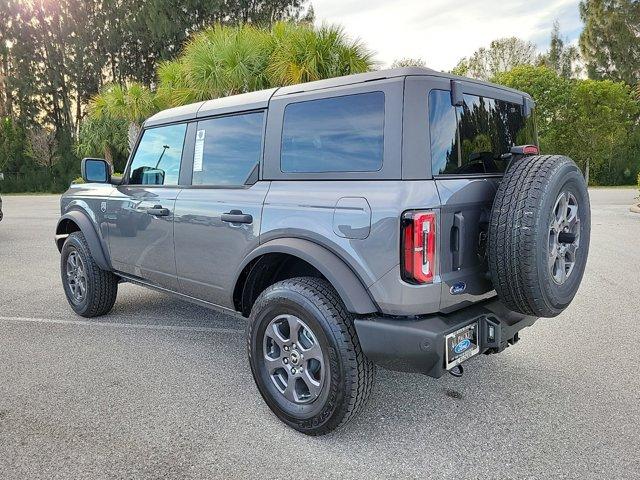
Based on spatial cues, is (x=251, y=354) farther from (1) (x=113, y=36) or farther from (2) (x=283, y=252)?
(1) (x=113, y=36)

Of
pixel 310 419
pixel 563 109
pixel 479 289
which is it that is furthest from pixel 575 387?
pixel 563 109

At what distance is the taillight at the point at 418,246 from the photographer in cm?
232

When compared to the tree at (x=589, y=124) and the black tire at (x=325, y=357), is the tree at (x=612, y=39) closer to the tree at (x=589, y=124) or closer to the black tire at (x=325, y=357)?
the tree at (x=589, y=124)

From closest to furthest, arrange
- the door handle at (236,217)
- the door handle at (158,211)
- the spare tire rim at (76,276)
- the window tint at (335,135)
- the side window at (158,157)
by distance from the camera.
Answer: the window tint at (335,135) → the door handle at (236,217) → the door handle at (158,211) → the side window at (158,157) → the spare tire rim at (76,276)

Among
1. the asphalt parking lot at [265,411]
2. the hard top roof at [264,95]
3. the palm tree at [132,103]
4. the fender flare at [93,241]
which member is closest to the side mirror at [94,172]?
the fender flare at [93,241]

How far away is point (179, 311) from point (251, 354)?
7.88 ft

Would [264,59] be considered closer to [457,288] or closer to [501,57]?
[457,288]

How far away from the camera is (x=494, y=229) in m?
2.49

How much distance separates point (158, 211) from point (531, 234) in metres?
2.58

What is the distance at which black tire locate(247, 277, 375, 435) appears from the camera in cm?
252

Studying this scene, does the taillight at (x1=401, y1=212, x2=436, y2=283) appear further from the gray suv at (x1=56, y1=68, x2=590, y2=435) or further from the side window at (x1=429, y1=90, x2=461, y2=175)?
the side window at (x1=429, y1=90, x2=461, y2=175)

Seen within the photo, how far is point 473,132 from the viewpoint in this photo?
2781 millimetres

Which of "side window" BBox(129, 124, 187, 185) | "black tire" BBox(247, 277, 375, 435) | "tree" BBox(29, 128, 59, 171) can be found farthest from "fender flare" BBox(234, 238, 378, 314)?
"tree" BBox(29, 128, 59, 171)

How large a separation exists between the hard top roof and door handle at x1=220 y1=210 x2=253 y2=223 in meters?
0.69
